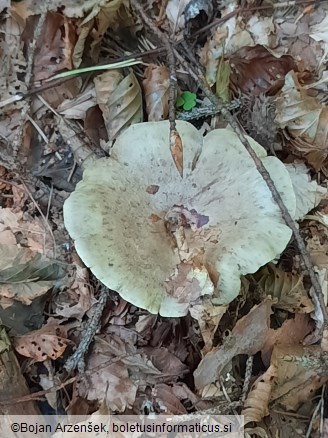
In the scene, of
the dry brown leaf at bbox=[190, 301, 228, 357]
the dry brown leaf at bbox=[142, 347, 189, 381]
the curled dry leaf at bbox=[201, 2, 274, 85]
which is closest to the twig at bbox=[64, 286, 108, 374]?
the dry brown leaf at bbox=[142, 347, 189, 381]

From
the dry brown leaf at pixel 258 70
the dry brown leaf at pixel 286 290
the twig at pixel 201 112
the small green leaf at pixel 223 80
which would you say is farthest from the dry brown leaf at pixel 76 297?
the dry brown leaf at pixel 258 70

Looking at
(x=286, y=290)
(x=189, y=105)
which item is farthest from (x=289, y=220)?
(x=189, y=105)

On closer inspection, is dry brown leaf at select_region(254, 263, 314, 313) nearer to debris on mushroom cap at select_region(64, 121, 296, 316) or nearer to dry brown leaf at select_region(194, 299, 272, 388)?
dry brown leaf at select_region(194, 299, 272, 388)

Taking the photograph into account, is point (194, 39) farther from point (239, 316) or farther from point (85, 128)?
point (239, 316)

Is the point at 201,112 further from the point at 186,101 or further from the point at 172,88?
the point at 172,88

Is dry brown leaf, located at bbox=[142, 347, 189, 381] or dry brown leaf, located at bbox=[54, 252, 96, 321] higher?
dry brown leaf, located at bbox=[54, 252, 96, 321]

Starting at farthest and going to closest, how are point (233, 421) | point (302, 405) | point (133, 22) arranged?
point (133, 22), point (302, 405), point (233, 421)

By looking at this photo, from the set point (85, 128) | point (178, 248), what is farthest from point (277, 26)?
point (178, 248)
